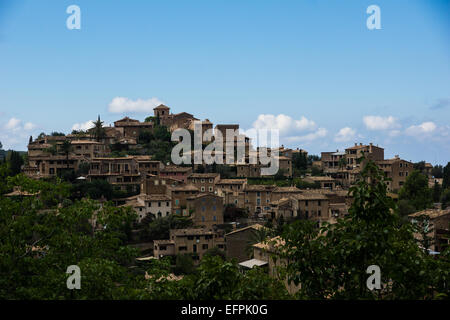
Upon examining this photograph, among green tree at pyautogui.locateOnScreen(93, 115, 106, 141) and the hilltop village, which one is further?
green tree at pyautogui.locateOnScreen(93, 115, 106, 141)

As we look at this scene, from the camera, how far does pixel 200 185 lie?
49.5 metres

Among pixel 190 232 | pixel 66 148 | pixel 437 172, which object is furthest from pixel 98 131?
pixel 437 172

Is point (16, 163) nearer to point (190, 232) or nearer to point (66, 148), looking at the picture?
point (66, 148)

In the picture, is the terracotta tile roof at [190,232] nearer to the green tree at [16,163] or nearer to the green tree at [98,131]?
the green tree at [16,163]

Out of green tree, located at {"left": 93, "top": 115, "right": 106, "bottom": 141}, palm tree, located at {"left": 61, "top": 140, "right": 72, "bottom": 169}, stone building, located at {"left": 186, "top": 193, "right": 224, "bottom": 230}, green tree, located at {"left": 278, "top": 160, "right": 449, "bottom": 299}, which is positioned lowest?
stone building, located at {"left": 186, "top": 193, "right": 224, "bottom": 230}

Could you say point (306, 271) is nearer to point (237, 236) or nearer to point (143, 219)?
point (237, 236)

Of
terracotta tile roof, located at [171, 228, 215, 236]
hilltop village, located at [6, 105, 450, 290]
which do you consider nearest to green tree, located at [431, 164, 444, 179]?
hilltop village, located at [6, 105, 450, 290]

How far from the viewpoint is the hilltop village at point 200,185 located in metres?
36.2

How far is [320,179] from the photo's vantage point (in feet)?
183

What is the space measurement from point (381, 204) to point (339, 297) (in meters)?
1.53

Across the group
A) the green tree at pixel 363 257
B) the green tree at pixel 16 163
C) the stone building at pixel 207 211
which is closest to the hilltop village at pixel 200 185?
the stone building at pixel 207 211

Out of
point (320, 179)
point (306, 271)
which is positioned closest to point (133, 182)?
point (320, 179)

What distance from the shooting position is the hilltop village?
36219 mm

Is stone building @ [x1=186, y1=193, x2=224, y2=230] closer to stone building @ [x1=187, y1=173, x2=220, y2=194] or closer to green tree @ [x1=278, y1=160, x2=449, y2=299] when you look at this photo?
stone building @ [x1=187, y1=173, x2=220, y2=194]
